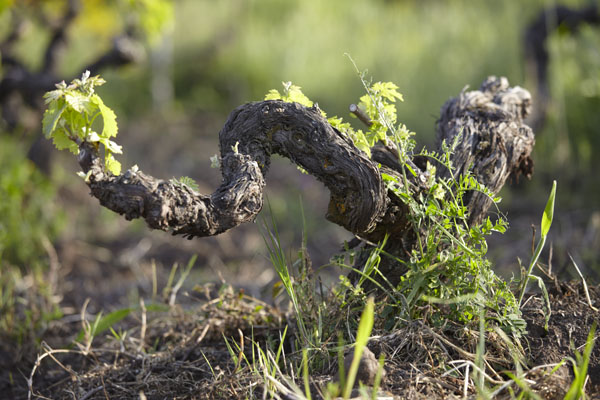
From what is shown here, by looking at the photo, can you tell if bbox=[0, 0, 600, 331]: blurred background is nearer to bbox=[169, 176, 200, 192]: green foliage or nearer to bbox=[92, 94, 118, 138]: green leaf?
bbox=[169, 176, 200, 192]: green foliage

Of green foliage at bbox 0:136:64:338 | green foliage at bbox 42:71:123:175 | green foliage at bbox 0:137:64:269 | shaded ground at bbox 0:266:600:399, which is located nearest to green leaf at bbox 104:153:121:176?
green foliage at bbox 42:71:123:175

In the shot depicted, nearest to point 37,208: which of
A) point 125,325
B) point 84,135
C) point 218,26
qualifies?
point 125,325

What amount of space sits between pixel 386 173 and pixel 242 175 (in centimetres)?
45

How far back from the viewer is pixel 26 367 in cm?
234

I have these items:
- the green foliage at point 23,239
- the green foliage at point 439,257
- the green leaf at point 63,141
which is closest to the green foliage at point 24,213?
the green foliage at point 23,239

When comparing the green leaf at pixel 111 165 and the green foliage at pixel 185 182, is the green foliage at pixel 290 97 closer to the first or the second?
the green foliage at pixel 185 182

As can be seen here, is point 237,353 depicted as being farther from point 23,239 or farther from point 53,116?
point 23,239

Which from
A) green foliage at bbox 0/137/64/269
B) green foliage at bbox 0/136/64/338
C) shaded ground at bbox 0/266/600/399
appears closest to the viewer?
shaded ground at bbox 0/266/600/399

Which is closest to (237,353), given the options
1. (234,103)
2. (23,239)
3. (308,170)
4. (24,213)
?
(308,170)

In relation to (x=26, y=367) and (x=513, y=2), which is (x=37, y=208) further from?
(x=513, y=2)

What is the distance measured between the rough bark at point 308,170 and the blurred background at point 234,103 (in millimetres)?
112

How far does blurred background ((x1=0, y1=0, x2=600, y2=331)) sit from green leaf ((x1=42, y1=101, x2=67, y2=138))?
0.57 metres

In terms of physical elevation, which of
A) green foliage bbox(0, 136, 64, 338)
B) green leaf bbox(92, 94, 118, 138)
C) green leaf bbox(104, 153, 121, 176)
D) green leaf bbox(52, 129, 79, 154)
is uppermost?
green leaf bbox(92, 94, 118, 138)

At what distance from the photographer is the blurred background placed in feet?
12.4
